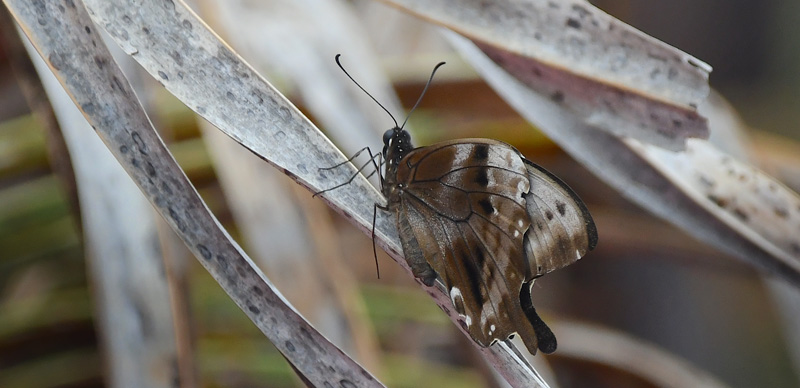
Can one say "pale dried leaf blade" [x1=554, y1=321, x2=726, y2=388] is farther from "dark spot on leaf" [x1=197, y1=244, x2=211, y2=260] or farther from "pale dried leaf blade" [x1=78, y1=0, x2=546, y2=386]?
"dark spot on leaf" [x1=197, y1=244, x2=211, y2=260]

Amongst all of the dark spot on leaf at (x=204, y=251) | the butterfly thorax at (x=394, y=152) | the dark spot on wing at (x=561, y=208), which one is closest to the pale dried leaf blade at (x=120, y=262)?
the dark spot on leaf at (x=204, y=251)

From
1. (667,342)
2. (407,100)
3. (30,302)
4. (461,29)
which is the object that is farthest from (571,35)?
(667,342)

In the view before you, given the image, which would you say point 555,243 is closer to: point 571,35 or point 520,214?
point 520,214

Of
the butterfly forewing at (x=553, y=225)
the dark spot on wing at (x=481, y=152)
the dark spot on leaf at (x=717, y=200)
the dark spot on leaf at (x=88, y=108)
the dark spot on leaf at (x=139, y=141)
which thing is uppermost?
the dark spot on wing at (x=481, y=152)

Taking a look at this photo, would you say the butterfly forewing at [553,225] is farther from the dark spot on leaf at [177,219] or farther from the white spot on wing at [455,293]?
the dark spot on leaf at [177,219]

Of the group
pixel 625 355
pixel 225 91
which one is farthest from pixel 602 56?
pixel 625 355

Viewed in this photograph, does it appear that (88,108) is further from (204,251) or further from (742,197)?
(742,197)
